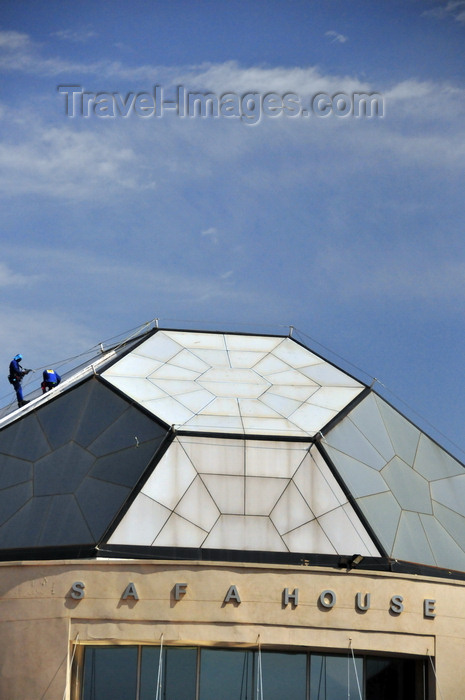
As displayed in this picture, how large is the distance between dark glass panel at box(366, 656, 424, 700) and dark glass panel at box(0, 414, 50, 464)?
10.3m

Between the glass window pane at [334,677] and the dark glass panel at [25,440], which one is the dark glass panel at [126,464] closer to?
the dark glass panel at [25,440]

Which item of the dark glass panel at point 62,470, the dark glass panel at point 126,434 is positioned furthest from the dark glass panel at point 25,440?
the dark glass panel at point 126,434

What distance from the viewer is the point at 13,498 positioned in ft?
104

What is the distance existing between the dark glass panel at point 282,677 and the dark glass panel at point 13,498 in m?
7.25

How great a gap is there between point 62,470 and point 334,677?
8772 mm

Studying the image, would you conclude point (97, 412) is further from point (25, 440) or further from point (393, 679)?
point (393, 679)

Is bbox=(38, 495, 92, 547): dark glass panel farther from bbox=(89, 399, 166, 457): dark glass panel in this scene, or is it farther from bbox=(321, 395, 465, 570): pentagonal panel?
bbox=(321, 395, 465, 570): pentagonal panel

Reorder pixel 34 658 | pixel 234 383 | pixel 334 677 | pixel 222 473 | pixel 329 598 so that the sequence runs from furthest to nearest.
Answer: pixel 234 383, pixel 222 473, pixel 334 677, pixel 329 598, pixel 34 658

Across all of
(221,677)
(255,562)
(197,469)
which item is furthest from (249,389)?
(221,677)

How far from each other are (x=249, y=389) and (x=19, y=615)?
10.0m

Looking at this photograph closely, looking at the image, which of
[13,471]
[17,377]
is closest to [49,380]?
[17,377]

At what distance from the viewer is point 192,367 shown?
1451 inches

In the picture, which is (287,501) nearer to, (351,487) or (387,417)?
(351,487)

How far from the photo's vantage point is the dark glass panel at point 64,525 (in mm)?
29734
